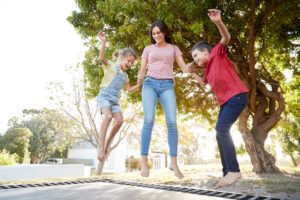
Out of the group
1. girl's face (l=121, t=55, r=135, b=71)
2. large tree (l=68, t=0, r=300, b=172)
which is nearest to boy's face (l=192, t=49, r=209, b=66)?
girl's face (l=121, t=55, r=135, b=71)

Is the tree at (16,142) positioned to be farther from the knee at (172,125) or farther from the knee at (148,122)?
the knee at (172,125)

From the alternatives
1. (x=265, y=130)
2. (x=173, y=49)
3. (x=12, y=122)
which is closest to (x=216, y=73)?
(x=173, y=49)

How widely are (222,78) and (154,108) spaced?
1.03 m

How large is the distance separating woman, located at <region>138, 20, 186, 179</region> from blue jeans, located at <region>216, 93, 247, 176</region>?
0.71 metres

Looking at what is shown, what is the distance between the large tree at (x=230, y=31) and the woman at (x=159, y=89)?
322 cm

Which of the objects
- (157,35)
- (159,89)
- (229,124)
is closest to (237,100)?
(229,124)

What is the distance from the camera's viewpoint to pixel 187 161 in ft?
100

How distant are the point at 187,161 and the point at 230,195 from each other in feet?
84.5

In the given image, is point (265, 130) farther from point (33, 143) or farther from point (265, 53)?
point (33, 143)

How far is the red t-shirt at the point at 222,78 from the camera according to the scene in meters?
3.53

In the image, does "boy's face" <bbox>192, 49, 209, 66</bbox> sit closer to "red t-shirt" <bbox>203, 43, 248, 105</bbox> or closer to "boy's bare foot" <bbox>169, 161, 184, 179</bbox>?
"red t-shirt" <bbox>203, 43, 248, 105</bbox>

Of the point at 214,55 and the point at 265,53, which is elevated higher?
the point at 265,53

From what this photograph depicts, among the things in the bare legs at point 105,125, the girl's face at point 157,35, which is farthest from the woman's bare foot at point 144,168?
the girl's face at point 157,35

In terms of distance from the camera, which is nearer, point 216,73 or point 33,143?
point 216,73
